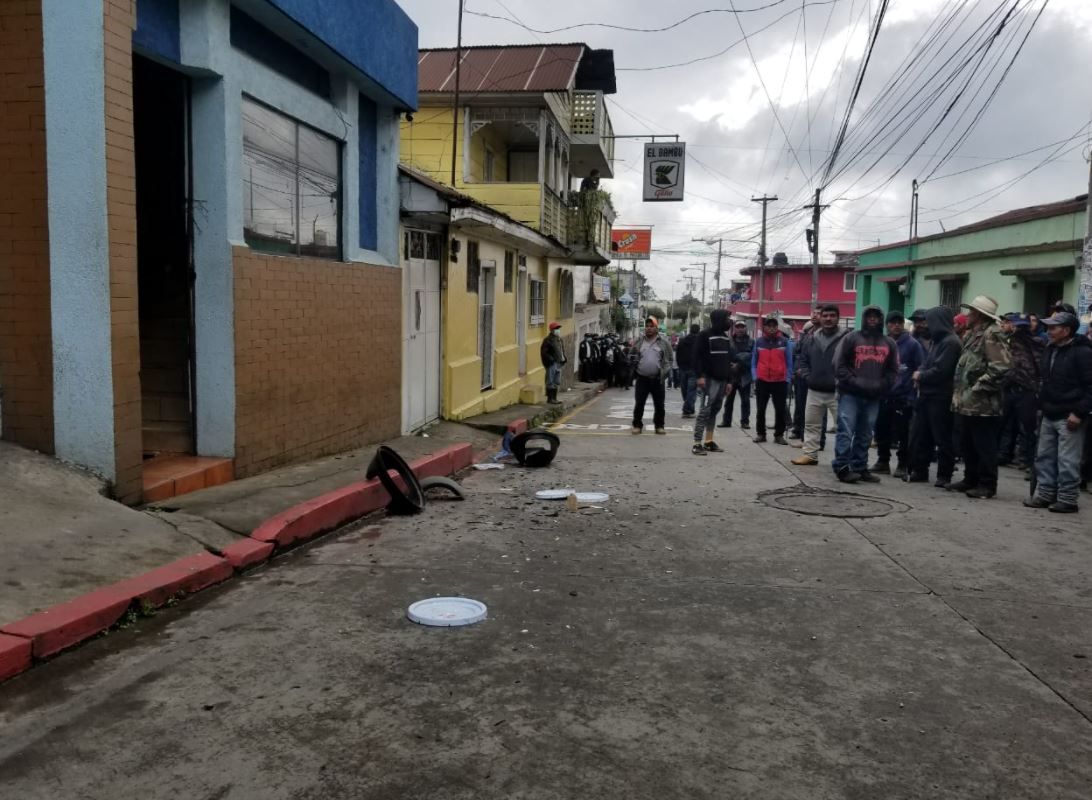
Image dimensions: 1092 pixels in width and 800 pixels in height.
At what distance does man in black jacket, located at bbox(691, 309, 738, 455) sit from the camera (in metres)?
11.5

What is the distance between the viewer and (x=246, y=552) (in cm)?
565

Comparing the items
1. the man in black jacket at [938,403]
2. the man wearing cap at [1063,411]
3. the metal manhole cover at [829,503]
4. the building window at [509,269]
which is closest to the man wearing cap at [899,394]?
the man in black jacket at [938,403]

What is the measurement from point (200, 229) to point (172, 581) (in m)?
3.55

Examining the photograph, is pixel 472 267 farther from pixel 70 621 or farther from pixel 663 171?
pixel 663 171

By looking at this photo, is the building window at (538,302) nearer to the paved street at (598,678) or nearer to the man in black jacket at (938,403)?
the man in black jacket at (938,403)

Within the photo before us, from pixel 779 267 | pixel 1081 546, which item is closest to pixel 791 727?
pixel 1081 546

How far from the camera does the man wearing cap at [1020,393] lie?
28.2ft

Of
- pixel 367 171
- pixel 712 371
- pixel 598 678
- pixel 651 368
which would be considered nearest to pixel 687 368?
pixel 651 368

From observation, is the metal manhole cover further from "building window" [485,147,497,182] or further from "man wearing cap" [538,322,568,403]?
"building window" [485,147,497,182]

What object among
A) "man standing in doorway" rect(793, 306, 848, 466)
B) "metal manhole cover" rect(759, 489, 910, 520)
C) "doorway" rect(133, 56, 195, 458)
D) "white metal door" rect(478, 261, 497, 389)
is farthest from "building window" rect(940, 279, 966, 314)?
"doorway" rect(133, 56, 195, 458)

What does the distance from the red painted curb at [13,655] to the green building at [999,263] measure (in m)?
17.7

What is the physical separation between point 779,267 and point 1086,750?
58.9 meters

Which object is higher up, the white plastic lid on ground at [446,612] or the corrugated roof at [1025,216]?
the corrugated roof at [1025,216]

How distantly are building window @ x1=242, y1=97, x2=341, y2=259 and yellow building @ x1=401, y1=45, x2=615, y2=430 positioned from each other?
70.2 inches
